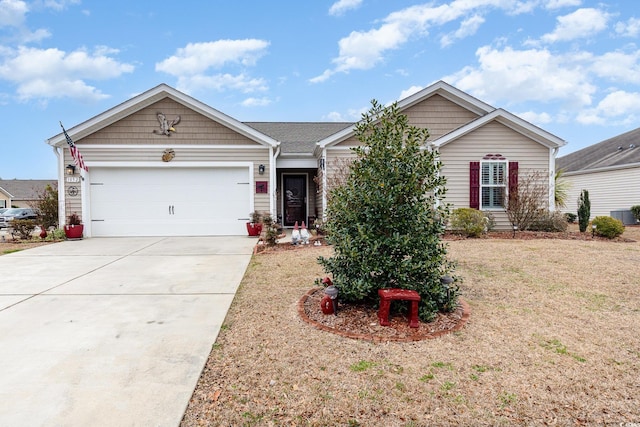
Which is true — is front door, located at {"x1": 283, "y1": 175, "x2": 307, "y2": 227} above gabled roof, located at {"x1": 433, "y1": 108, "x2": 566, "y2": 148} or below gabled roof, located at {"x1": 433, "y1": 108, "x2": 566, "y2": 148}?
below

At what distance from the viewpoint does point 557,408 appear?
2127 mm

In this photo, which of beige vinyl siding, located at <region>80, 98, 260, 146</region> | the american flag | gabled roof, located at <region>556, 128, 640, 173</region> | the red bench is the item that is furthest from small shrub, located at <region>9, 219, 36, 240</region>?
gabled roof, located at <region>556, 128, 640, 173</region>

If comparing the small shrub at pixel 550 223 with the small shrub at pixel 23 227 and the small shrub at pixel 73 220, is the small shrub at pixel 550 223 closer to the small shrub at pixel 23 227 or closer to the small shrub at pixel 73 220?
the small shrub at pixel 73 220

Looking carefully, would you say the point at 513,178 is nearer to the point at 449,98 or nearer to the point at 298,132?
the point at 449,98

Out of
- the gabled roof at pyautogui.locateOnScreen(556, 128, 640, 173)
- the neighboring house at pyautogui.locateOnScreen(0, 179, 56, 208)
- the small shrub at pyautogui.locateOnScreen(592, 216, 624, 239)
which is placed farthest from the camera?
the neighboring house at pyautogui.locateOnScreen(0, 179, 56, 208)

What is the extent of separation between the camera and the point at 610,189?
→ 16984mm

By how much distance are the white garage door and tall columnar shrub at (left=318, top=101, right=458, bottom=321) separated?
24.7 feet

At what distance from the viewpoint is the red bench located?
326 cm

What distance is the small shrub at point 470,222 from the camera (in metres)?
9.24

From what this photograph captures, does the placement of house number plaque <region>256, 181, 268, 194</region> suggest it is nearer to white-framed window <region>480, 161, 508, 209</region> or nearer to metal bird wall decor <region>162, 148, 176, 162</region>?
metal bird wall decor <region>162, 148, 176, 162</region>

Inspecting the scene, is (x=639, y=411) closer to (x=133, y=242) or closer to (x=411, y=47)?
(x=133, y=242)

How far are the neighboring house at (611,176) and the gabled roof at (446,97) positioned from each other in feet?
20.1

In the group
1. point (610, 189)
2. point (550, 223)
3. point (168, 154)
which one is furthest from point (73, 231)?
point (610, 189)

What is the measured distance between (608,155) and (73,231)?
80.7 feet
